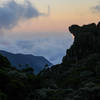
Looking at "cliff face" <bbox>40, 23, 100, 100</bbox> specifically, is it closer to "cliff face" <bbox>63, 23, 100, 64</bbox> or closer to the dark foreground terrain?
"cliff face" <bbox>63, 23, 100, 64</bbox>

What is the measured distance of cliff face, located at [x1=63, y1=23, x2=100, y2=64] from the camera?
98338 mm

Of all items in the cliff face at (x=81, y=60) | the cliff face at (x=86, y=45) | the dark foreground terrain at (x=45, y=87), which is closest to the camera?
the dark foreground terrain at (x=45, y=87)

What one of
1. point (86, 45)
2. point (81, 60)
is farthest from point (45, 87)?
point (86, 45)

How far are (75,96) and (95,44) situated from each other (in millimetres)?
58329

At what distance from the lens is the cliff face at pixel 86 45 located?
323 feet

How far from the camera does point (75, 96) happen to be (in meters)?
42.4

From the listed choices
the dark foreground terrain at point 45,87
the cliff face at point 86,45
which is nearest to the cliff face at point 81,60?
the cliff face at point 86,45

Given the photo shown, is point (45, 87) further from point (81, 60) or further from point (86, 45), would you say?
point (86, 45)

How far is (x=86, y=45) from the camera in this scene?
101625 mm

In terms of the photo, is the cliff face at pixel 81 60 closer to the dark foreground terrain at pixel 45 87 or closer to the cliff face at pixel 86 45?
the cliff face at pixel 86 45

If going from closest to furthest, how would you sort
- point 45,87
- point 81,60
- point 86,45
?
point 45,87
point 81,60
point 86,45

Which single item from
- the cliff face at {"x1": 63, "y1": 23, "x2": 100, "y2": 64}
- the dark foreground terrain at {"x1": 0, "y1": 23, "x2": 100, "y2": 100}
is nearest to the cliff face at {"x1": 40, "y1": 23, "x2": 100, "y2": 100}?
the cliff face at {"x1": 63, "y1": 23, "x2": 100, "y2": 64}

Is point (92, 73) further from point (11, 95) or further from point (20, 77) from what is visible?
point (11, 95)

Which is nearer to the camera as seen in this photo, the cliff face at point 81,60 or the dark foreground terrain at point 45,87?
the dark foreground terrain at point 45,87
